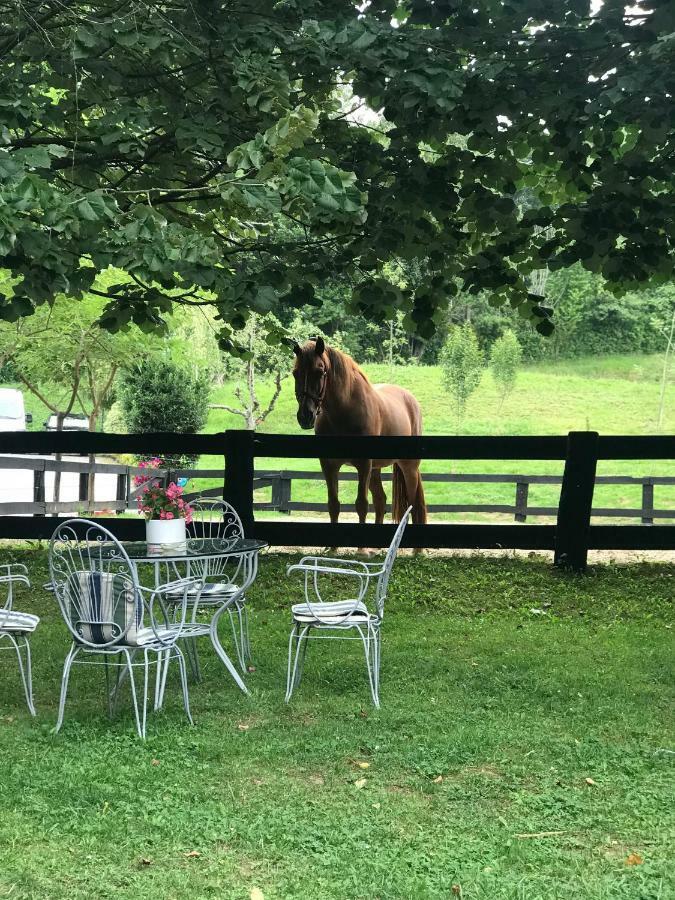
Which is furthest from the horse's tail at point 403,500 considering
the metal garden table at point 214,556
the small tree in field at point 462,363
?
the small tree in field at point 462,363

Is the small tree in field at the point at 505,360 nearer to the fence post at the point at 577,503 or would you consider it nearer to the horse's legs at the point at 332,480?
the horse's legs at the point at 332,480

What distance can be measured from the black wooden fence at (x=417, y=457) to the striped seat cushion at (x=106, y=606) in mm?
4031

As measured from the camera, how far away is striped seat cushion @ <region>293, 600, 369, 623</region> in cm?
487

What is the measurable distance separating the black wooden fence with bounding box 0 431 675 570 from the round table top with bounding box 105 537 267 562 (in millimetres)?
2822

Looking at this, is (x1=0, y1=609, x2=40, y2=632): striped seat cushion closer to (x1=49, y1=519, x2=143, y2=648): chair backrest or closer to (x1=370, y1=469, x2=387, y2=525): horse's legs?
(x1=49, y1=519, x2=143, y2=648): chair backrest

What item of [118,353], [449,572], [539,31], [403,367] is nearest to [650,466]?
[403,367]

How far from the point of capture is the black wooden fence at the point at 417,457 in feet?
27.4

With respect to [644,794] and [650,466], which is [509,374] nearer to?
[650,466]

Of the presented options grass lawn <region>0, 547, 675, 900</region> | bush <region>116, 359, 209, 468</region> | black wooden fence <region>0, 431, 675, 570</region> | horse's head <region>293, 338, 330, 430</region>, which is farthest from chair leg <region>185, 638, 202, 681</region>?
bush <region>116, 359, 209, 468</region>

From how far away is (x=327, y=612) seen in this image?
16.4 feet

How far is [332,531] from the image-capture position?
8.53 meters

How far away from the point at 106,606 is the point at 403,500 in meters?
6.35

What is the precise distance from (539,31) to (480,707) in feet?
12.6

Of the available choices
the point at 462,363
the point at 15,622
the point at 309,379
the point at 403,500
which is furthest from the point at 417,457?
A: the point at 462,363
